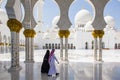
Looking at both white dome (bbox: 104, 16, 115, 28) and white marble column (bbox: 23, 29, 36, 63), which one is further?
white dome (bbox: 104, 16, 115, 28)

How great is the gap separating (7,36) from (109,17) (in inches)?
573

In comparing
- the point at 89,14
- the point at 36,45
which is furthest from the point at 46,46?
the point at 89,14

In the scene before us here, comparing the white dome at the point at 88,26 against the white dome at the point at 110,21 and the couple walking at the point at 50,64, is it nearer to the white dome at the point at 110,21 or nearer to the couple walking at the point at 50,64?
the white dome at the point at 110,21

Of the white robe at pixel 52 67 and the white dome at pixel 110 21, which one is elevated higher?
the white dome at pixel 110 21

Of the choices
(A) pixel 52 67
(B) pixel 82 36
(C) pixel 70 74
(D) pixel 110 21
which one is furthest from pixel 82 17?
(A) pixel 52 67

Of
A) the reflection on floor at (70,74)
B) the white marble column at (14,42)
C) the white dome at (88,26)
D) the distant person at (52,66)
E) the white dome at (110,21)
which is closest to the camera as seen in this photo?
the reflection on floor at (70,74)

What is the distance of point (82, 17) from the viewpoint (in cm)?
2988

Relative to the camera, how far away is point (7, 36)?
78.9ft

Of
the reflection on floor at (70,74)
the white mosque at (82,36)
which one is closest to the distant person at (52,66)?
the reflection on floor at (70,74)

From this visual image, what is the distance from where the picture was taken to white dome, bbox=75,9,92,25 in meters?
29.5

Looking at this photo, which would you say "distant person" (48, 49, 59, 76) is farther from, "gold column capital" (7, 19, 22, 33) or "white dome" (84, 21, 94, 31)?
"white dome" (84, 21, 94, 31)

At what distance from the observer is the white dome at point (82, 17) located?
1163 inches

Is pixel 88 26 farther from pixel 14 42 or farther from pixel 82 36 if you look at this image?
pixel 14 42

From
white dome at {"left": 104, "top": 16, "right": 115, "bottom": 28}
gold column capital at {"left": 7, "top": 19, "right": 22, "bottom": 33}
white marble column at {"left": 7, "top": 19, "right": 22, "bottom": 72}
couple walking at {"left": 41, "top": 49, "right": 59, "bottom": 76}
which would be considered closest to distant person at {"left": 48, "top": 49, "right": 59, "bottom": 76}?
couple walking at {"left": 41, "top": 49, "right": 59, "bottom": 76}
